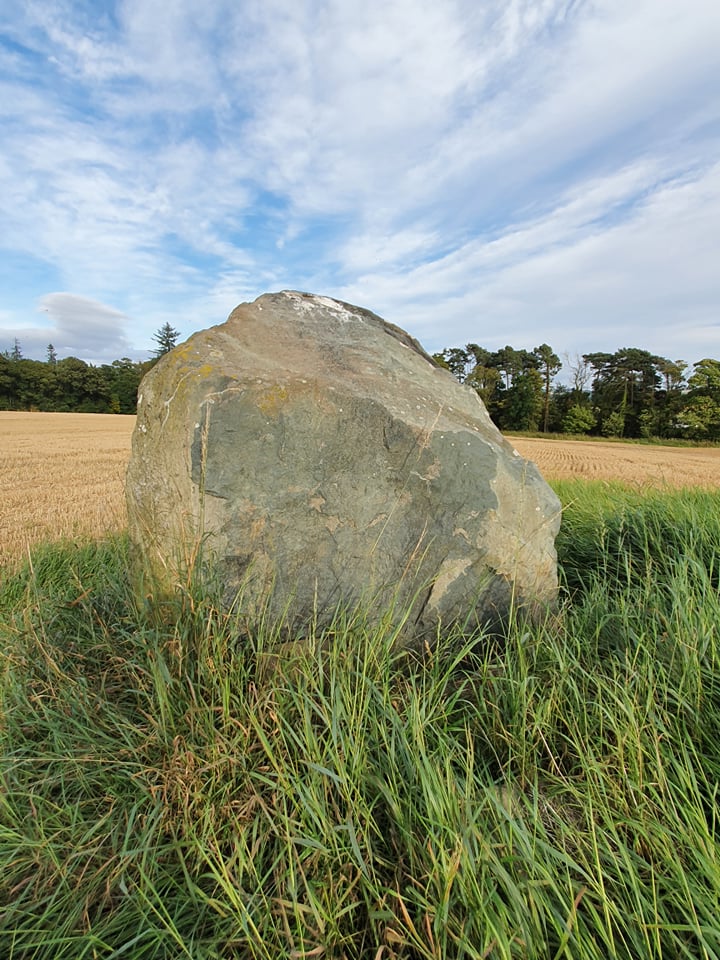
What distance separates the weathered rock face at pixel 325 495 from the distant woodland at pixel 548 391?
35.9 meters

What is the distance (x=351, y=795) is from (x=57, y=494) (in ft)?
26.6

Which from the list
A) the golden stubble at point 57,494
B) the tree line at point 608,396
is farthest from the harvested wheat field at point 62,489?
the tree line at point 608,396

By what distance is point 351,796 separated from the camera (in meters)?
1.47

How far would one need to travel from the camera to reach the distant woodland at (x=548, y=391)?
4306 centimetres

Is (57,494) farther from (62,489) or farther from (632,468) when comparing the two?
(632,468)

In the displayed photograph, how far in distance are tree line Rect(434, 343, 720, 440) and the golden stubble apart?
1557 inches

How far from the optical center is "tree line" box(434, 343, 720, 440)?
42.3 m

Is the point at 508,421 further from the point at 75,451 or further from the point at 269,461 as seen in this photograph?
the point at 269,461

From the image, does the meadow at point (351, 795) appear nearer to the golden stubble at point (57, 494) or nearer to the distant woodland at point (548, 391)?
the golden stubble at point (57, 494)

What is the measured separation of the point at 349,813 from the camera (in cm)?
137

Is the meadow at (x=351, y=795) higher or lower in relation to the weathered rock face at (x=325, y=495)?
lower

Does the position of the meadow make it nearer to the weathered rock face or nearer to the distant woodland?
the weathered rock face

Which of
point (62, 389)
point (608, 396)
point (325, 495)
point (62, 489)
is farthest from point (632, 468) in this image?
point (62, 389)

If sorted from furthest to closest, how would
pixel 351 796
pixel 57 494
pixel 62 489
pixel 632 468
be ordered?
1. pixel 632 468
2. pixel 62 489
3. pixel 57 494
4. pixel 351 796
